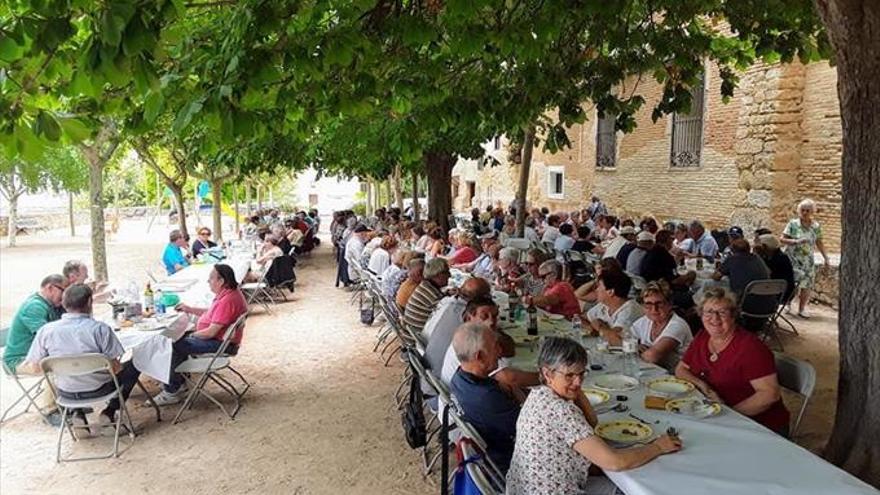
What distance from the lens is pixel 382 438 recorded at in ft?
18.6

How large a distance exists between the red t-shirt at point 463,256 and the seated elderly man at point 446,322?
4673mm

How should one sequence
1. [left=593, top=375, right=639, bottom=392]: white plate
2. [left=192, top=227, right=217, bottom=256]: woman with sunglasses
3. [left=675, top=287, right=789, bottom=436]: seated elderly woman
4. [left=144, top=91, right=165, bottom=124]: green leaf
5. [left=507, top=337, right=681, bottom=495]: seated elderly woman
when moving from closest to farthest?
1. [left=507, top=337, right=681, bottom=495]: seated elderly woman
2. [left=144, top=91, right=165, bottom=124]: green leaf
3. [left=675, top=287, right=789, bottom=436]: seated elderly woman
4. [left=593, top=375, right=639, bottom=392]: white plate
5. [left=192, top=227, right=217, bottom=256]: woman with sunglasses

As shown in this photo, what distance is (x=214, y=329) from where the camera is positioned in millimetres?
6410

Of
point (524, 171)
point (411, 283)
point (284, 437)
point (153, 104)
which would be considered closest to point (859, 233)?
point (153, 104)

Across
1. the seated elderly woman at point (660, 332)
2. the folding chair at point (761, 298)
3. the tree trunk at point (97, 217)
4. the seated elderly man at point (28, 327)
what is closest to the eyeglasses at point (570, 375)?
the seated elderly woman at point (660, 332)

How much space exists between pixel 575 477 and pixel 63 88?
3351mm

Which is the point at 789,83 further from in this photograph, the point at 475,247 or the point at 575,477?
the point at 575,477

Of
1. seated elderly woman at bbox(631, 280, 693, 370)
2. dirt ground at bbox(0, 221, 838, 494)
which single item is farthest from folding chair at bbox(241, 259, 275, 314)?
seated elderly woman at bbox(631, 280, 693, 370)

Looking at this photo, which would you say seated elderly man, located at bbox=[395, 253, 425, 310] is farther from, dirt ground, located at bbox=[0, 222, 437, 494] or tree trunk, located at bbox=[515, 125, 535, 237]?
tree trunk, located at bbox=[515, 125, 535, 237]

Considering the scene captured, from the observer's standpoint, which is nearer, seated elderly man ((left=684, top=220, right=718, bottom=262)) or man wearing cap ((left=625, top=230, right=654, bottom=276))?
man wearing cap ((left=625, top=230, right=654, bottom=276))

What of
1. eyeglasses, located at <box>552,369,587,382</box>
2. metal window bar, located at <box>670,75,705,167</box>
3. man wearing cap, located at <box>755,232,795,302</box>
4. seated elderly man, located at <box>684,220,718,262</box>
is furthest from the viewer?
metal window bar, located at <box>670,75,705,167</box>

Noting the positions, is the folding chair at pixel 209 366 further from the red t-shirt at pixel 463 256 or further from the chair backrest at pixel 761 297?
the chair backrest at pixel 761 297

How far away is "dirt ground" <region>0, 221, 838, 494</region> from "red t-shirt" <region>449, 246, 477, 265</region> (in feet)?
6.82

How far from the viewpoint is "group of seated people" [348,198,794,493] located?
3000mm
